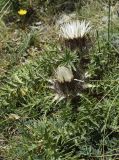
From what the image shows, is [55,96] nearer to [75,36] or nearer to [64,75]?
[64,75]

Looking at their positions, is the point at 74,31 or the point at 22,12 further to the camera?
the point at 22,12

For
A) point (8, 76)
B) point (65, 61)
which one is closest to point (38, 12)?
point (8, 76)

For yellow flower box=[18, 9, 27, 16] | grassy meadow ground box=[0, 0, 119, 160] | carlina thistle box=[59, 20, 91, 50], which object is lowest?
grassy meadow ground box=[0, 0, 119, 160]

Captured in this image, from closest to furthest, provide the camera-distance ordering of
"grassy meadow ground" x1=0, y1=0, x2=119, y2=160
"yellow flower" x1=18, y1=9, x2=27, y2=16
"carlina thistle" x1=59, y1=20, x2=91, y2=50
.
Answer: "grassy meadow ground" x1=0, y1=0, x2=119, y2=160 → "carlina thistle" x1=59, y1=20, x2=91, y2=50 → "yellow flower" x1=18, y1=9, x2=27, y2=16

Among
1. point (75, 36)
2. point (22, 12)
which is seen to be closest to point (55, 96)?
point (75, 36)

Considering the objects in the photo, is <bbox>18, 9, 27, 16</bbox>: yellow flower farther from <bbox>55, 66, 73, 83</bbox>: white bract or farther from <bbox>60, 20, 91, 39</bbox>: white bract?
<bbox>55, 66, 73, 83</bbox>: white bract

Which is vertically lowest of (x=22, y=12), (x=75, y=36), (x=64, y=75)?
(x=64, y=75)

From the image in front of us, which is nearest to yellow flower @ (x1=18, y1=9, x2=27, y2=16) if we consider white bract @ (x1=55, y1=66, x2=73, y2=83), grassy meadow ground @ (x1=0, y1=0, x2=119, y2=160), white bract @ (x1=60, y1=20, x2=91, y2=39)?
grassy meadow ground @ (x1=0, y1=0, x2=119, y2=160)

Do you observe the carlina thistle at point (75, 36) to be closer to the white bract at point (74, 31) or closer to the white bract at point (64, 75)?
the white bract at point (74, 31)

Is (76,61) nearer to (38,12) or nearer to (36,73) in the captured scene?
(36,73)
